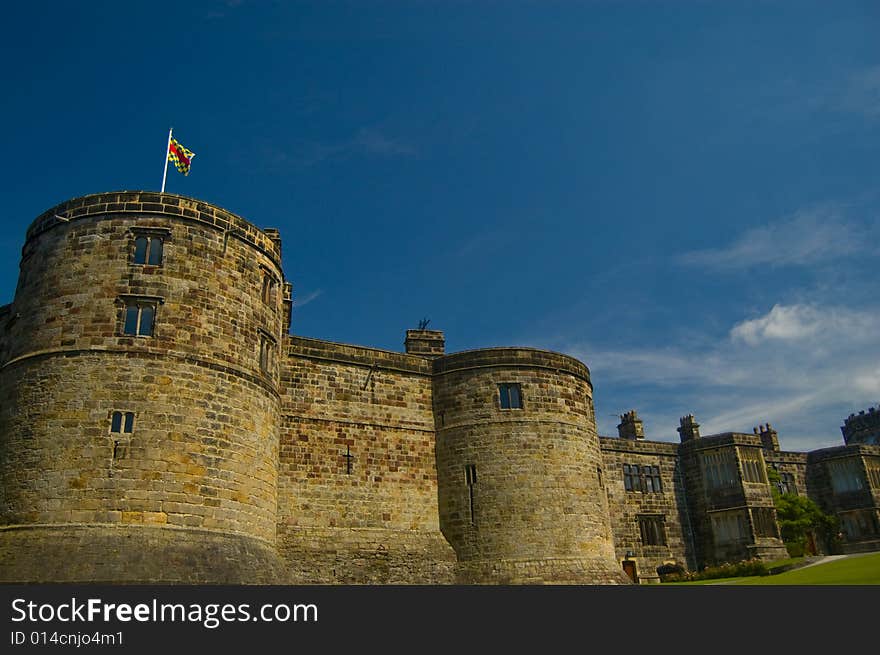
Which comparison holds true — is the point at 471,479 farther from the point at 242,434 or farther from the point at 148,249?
the point at 148,249

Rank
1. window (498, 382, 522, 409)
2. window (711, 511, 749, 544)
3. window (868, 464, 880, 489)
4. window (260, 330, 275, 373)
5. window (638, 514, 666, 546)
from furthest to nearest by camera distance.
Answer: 1. window (868, 464, 880, 489)
2. window (638, 514, 666, 546)
3. window (711, 511, 749, 544)
4. window (498, 382, 522, 409)
5. window (260, 330, 275, 373)

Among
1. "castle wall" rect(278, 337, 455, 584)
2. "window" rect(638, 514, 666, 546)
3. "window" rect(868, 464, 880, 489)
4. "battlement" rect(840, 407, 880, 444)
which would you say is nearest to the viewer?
"castle wall" rect(278, 337, 455, 584)

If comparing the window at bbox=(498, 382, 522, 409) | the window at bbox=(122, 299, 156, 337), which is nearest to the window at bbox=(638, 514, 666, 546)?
the window at bbox=(498, 382, 522, 409)

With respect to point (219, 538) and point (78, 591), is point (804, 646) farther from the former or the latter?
point (219, 538)

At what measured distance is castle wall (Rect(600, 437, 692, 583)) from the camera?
39.6m

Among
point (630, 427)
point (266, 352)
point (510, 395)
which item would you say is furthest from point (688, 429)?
point (266, 352)

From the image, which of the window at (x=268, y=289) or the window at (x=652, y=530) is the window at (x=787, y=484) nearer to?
the window at (x=652, y=530)

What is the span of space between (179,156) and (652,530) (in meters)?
31.4

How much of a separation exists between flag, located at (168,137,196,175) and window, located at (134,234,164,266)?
13.0ft

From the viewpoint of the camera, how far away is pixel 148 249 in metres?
22.7

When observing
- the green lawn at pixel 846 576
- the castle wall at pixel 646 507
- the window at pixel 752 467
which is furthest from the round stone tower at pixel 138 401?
the window at pixel 752 467

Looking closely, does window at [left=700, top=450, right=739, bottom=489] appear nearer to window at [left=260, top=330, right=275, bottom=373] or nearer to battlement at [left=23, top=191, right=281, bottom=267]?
window at [left=260, top=330, right=275, bottom=373]

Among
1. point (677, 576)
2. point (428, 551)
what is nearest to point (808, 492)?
point (677, 576)

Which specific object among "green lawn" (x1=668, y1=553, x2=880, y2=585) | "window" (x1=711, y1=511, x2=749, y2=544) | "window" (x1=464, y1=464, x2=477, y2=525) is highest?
"window" (x1=464, y1=464, x2=477, y2=525)
